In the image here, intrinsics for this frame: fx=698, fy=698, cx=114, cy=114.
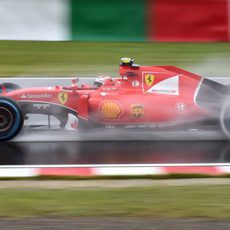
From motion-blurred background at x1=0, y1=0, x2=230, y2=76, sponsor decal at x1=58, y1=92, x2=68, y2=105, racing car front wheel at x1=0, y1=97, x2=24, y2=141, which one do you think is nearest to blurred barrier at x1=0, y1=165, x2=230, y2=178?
racing car front wheel at x1=0, y1=97, x2=24, y2=141

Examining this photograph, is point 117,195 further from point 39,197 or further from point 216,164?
point 216,164

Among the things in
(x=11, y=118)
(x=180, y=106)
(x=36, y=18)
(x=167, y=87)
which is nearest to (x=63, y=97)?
(x=11, y=118)

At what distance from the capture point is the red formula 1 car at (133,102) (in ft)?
25.7

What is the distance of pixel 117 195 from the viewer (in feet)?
18.0

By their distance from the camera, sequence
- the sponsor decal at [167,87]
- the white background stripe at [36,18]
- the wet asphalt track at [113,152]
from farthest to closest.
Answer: the white background stripe at [36,18] < the sponsor decal at [167,87] < the wet asphalt track at [113,152]

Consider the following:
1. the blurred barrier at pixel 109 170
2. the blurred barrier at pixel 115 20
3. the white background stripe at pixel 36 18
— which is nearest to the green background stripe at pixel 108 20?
the blurred barrier at pixel 115 20

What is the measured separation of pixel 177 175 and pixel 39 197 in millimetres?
1476

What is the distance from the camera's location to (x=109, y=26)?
39.2 ft

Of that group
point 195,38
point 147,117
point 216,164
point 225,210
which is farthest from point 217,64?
point 225,210

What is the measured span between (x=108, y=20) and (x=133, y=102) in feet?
14.3

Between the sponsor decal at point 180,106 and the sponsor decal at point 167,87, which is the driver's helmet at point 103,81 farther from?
the sponsor decal at point 180,106

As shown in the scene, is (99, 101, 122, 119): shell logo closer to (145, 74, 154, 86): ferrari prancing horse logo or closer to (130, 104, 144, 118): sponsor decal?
(130, 104, 144, 118): sponsor decal

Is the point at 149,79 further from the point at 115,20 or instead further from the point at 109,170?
the point at 115,20

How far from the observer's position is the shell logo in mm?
7828
